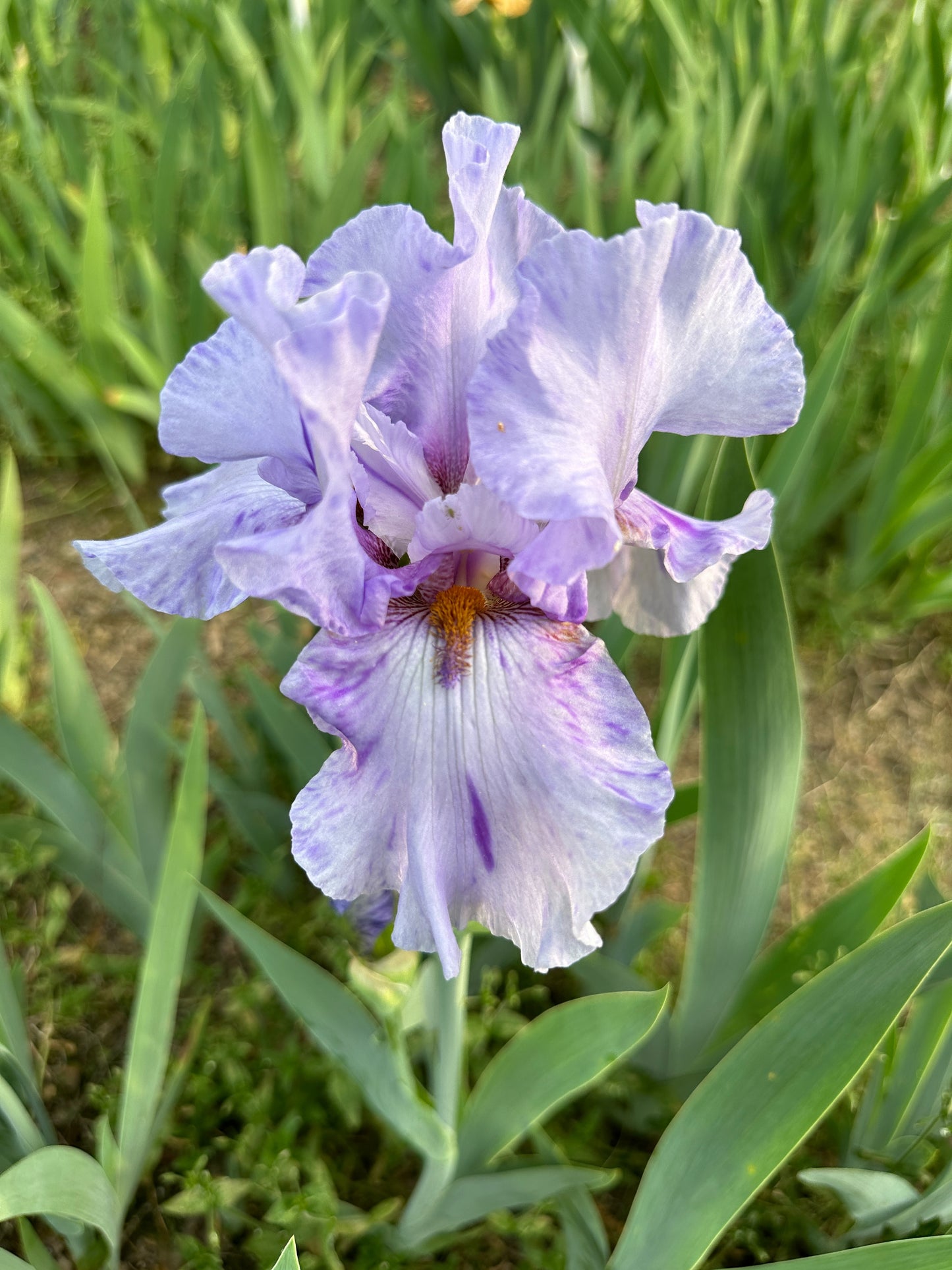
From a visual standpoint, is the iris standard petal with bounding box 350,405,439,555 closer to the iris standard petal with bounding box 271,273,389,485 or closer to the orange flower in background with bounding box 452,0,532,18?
the iris standard petal with bounding box 271,273,389,485

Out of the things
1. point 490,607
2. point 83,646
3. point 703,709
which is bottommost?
point 83,646

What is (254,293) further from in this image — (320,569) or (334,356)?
(320,569)

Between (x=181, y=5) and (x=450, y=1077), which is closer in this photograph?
(x=450, y=1077)

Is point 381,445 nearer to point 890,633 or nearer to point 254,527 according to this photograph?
point 254,527

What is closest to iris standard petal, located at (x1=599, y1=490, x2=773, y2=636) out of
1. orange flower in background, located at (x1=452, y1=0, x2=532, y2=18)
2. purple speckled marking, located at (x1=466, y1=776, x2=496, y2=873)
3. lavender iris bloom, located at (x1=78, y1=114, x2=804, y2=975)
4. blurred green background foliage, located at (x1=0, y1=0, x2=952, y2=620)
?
lavender iris bloom, located at (x1=78, y1=114, x2=804, y2=975)

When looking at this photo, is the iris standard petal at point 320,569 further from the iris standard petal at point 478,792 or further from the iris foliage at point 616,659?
the iris foliage at point 616,659

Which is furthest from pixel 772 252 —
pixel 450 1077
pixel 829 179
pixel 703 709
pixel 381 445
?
pixel 450 1077

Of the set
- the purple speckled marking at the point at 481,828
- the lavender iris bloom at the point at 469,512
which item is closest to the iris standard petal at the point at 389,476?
the lavender iris bloom at the point at 469,512
